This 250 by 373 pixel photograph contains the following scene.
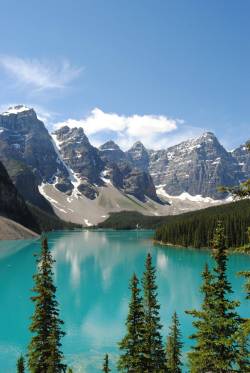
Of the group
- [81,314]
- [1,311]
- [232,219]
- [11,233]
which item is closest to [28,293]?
[1,311]

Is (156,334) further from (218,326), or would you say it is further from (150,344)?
(218,326)

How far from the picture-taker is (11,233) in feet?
593

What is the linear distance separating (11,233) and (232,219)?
98690mm

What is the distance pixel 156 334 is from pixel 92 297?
43.7m

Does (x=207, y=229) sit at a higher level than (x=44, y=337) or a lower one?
higher

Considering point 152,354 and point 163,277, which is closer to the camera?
point 152,354

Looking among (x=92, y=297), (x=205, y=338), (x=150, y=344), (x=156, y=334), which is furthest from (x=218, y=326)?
(x=92, y=297)

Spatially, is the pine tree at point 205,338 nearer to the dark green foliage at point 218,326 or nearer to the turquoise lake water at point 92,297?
the dark green foliage at point 218,326

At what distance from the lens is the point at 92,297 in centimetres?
6688

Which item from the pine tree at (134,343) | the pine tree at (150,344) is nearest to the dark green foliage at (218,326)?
the pine tree at (134,343)

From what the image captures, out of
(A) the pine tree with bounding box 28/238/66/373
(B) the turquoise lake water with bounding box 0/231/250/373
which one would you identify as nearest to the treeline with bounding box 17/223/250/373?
(A) the pine tree with bounding box 28/238/66/373

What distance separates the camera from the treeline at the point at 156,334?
17.7 metres

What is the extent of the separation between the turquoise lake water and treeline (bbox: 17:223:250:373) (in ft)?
44.9

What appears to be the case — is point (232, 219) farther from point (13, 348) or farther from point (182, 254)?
point (13, 348)
